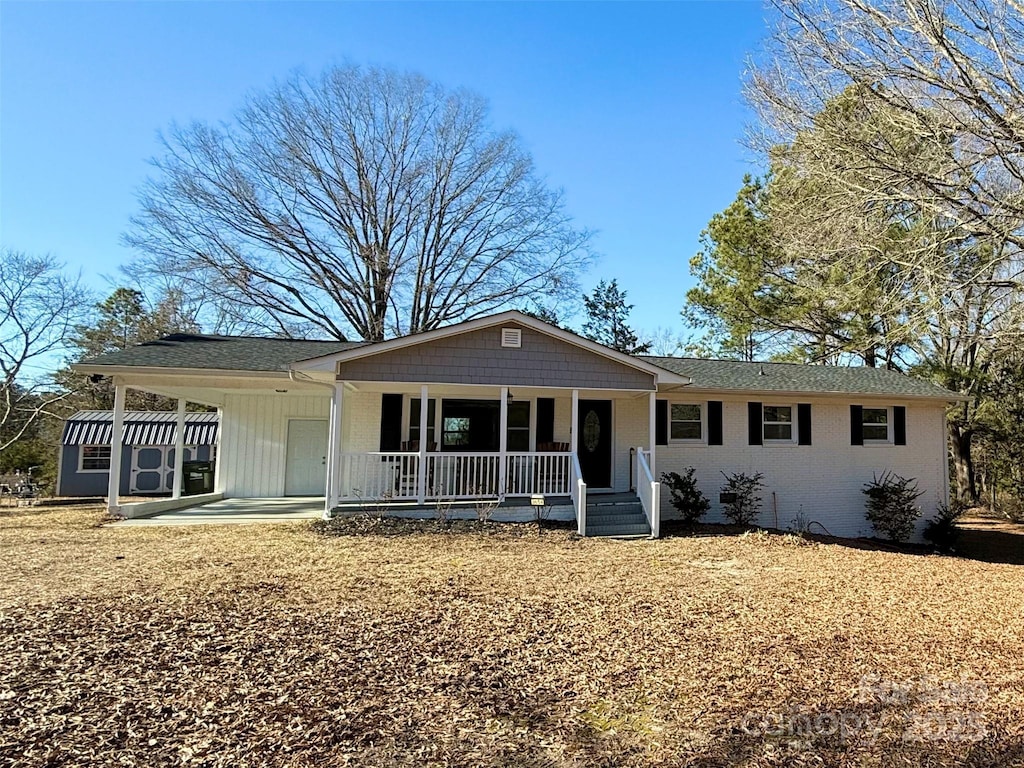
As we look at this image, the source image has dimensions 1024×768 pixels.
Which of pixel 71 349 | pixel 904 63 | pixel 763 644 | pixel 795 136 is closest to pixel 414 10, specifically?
pixel 795 136

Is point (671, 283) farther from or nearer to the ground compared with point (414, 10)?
nearer to the ground

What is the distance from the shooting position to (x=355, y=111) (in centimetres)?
2245

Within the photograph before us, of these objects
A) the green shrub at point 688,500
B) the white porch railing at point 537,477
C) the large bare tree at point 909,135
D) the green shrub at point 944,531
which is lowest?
the green shrub at point 944,531

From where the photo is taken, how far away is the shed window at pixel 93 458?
17094 mm

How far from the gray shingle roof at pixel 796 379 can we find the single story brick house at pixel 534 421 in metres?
0.07

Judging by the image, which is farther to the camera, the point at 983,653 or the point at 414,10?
the point at 414,10

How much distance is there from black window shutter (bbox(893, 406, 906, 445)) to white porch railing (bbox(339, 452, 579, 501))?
885cm

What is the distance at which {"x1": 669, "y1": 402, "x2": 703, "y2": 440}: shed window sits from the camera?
43.8ft

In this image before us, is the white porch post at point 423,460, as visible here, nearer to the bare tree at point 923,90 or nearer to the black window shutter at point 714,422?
the black window shutter at point 714,422

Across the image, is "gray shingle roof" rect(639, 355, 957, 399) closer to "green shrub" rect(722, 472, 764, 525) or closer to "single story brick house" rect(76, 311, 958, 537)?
"single story brick house" rect(76, 311, 958, 537)

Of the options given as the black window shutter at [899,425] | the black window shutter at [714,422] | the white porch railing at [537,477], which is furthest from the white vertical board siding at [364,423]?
the black window shutter at [899,425]

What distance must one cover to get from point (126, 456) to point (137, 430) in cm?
78

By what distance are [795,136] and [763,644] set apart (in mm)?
8223

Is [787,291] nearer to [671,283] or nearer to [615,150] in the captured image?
[671,283]
